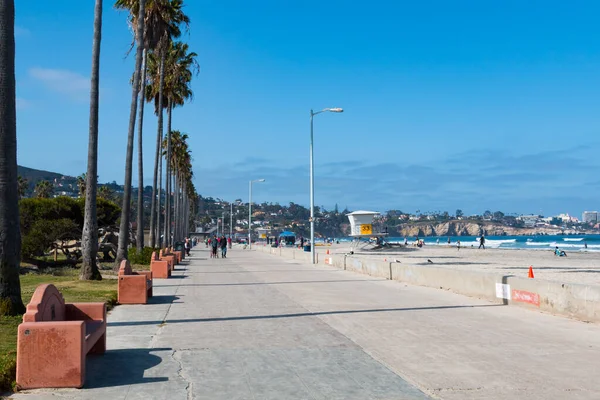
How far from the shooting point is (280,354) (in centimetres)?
883

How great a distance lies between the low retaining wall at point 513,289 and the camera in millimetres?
12281

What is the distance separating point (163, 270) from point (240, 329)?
14823mm

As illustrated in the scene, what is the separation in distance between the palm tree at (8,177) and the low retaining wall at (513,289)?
10298mm

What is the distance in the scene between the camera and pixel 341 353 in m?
8.95

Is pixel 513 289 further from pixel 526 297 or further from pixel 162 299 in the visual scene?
pixel 162 299

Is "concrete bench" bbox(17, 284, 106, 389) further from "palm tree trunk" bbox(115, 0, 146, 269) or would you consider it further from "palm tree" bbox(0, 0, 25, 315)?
"palm tree trunk" bbox(115, 0, 146, 269)

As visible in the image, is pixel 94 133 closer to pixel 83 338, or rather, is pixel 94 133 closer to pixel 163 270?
pixel 163 270

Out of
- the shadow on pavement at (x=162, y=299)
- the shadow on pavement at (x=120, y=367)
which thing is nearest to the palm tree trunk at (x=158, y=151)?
the shadow on pavement at (x=162, y=299)

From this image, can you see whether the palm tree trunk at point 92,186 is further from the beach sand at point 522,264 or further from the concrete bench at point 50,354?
the concrete bench at point 50,354

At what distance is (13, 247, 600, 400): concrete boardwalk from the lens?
22.2ft

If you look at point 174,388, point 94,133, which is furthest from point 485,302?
point 94,133

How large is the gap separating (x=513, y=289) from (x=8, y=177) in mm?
10875

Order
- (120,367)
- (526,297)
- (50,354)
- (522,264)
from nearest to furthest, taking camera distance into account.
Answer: (50,354) → (120,367) → (526,297) → (522,264)

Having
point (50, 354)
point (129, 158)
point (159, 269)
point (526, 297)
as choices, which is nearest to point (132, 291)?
point (50, 354)
